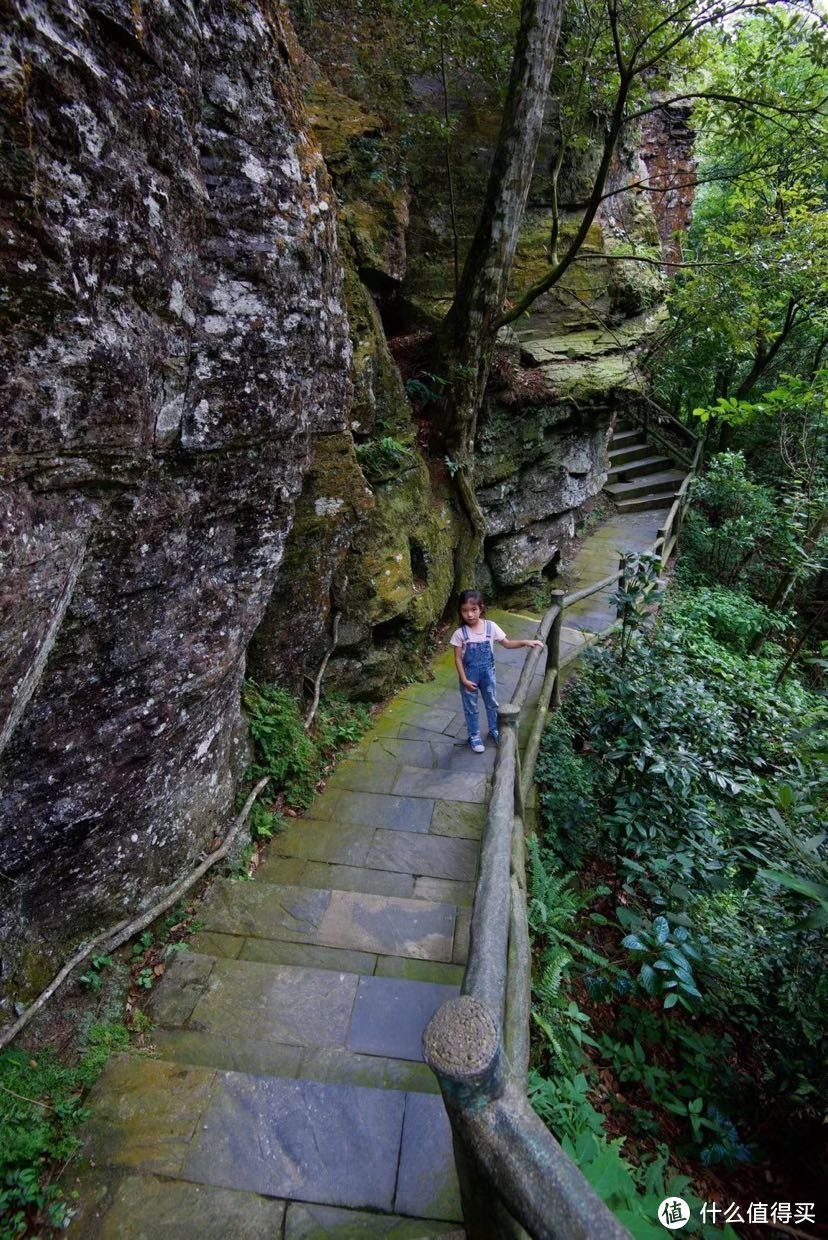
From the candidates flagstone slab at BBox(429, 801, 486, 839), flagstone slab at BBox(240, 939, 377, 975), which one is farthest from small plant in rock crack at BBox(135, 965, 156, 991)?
flagstone slab at BBox(429, 801, 486, 839)

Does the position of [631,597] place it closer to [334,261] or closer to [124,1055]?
[334,261]

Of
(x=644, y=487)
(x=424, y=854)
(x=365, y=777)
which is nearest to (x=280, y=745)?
(x=365, y=777)

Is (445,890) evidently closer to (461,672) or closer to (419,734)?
(461,672)

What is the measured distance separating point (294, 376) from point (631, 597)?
10.2 ft

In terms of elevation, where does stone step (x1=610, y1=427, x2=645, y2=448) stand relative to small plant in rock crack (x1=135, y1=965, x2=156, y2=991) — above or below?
above

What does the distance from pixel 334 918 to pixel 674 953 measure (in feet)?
5.74

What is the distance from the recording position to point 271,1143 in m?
2.17

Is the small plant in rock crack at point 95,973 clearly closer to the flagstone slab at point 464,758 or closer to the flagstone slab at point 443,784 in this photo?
the flagstone slab at point 443,784

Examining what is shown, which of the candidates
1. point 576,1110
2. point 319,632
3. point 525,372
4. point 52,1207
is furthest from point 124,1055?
point 525,372

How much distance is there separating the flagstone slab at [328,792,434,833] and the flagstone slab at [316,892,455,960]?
2.46 ft

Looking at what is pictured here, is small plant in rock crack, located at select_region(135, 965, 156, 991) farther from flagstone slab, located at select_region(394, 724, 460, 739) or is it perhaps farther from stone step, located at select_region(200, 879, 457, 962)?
flagstone slab, located at select_region(394, 724, 460, 739)

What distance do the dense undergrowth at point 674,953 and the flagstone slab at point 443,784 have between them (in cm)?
50

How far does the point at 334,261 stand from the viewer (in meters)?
3.81

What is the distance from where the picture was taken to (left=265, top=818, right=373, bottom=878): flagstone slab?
12.7 feet
